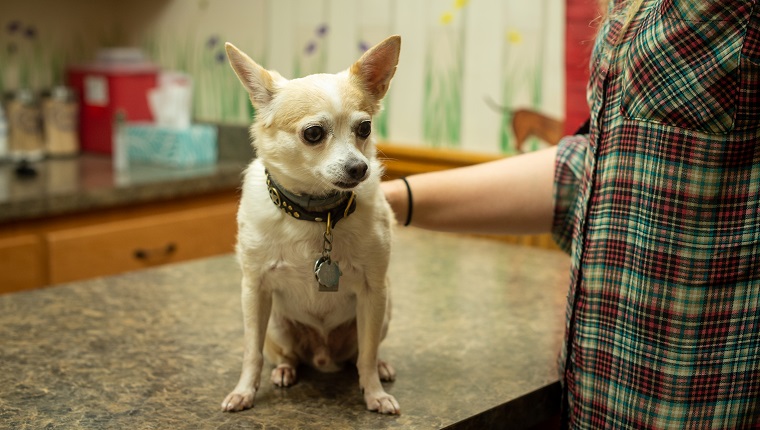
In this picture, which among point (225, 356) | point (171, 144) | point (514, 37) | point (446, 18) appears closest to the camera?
point (225, 356)

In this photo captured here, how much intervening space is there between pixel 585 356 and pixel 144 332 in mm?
660

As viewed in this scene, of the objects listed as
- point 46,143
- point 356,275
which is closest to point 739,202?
point 356,275

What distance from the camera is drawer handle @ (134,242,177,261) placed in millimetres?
2328

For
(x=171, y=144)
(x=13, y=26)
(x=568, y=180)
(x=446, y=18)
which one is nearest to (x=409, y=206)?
(x=568, y=180)

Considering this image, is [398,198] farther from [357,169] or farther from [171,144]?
[171,144]

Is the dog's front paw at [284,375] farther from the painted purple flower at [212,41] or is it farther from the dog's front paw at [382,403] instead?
the painted purple flower at [212,41]

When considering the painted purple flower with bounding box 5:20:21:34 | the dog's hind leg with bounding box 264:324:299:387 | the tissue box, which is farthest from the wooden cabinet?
the dog's hind leg with bounding box 264:324:299:387

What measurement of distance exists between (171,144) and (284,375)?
1745mm

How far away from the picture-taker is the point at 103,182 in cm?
236

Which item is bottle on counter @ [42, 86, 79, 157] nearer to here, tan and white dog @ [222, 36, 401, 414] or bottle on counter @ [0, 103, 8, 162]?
Result: bottle on counter @ [0, 103, 8, 162]

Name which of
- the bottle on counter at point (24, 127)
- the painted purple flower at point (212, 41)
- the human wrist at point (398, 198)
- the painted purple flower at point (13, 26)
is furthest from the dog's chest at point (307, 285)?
A: the painted purple flower at point (13, 26)

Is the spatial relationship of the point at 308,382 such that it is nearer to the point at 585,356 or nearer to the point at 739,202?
the point at 585,356

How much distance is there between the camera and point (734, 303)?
939 mm

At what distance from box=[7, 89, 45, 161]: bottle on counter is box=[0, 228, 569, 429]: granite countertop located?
1.48 metres
